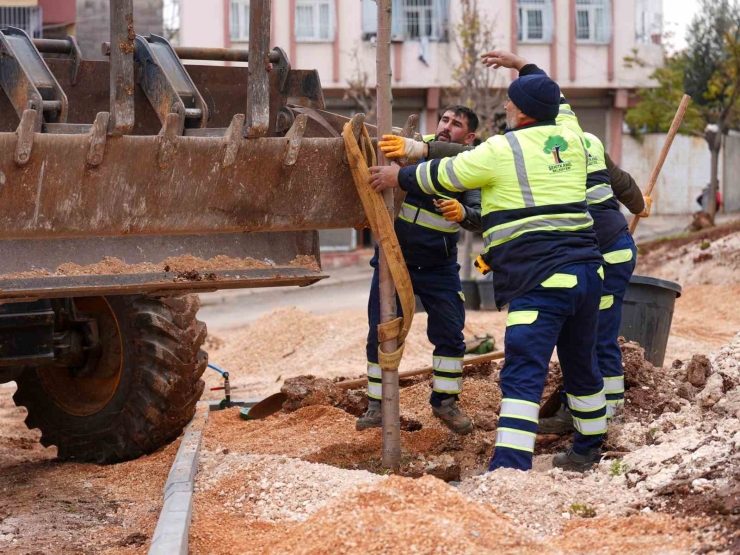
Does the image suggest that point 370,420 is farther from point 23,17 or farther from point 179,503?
point 23,17

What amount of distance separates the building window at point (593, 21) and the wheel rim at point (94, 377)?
21371 millimetres

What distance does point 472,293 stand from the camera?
14.0m

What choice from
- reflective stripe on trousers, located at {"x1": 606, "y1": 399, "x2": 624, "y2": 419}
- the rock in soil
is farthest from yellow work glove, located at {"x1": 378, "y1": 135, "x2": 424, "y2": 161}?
the rock in soil

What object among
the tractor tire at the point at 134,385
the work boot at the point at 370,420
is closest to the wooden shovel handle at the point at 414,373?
the work boot at the point at 370,420

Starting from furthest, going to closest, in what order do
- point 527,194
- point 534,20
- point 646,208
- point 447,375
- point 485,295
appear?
point 534,20 < point 485,295 < point 646,208 < point 447,375 < point 527,194

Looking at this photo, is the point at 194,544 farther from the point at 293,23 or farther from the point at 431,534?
the point at 293,23

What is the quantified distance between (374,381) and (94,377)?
166cm

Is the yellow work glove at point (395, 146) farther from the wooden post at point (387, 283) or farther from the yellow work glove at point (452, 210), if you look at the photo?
the yellow work glove at point (452, 210)

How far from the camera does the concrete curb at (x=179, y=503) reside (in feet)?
12.9

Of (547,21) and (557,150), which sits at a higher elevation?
(547,21)

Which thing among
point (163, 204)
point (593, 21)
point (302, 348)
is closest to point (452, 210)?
point (163, 204)

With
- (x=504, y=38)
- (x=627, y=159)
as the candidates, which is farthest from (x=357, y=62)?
(x=627, y=159)

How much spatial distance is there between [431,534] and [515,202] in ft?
6.04

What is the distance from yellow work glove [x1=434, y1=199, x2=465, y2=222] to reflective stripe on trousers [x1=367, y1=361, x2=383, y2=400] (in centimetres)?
110
